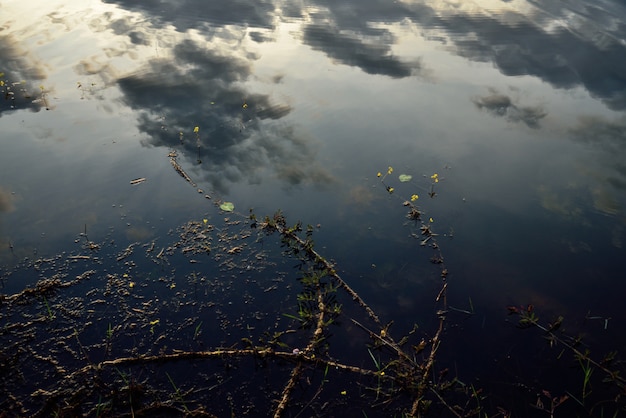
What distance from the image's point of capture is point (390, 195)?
6500mm

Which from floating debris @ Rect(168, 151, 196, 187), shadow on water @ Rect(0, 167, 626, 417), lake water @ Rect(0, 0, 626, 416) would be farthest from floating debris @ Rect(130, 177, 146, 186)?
shadow on water @ Rect(0, 167, 626, 417)

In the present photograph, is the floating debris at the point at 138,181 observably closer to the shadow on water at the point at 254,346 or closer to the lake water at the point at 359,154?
the lake water at the point at 359,154

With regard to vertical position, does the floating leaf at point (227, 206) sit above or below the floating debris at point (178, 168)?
above

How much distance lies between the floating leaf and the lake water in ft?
0.57

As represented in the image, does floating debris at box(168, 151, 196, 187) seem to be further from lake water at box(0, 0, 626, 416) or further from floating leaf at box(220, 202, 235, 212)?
floating leaf at box(220, 202, 235, 212)

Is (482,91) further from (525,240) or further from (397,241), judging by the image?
(397,241)

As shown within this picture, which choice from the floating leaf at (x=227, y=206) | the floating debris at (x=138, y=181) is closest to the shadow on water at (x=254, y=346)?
the floating leaf at (x=227, y=206)

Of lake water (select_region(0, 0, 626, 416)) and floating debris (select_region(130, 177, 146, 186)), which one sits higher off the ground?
lake water (select_region(0, 0, 626, 416))

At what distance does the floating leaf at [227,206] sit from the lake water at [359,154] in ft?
0.57

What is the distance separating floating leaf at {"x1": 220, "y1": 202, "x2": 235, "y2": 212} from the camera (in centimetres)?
602

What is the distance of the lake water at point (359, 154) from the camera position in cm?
497

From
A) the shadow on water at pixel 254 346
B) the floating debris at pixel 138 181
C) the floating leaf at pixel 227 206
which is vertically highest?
the shadow on water at pixel 254 346

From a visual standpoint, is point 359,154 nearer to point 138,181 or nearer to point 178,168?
point 178,168

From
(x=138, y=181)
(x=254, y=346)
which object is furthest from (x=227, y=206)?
(x=254, y=346)
